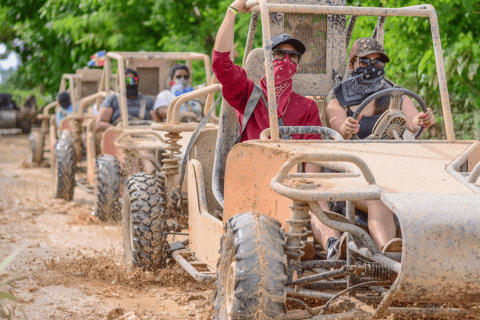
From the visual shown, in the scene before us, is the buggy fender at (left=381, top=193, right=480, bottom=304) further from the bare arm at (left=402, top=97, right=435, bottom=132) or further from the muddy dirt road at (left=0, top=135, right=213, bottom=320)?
the muddy dirt road at (left=0, top=135, right=213, bottom=320)

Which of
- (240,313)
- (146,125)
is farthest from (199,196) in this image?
(146,125)

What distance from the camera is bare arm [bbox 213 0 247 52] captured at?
427cm

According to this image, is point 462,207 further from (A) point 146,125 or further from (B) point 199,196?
(A) point 146,125

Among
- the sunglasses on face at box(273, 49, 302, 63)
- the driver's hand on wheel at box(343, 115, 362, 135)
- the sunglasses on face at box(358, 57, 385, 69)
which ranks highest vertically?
the sunglasses on face at box(273, 49, 302, 63)

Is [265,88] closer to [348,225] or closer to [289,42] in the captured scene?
[289,42]

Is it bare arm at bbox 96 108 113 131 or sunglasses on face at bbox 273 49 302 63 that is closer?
sunglasses on face at bbox 273 49 302 63

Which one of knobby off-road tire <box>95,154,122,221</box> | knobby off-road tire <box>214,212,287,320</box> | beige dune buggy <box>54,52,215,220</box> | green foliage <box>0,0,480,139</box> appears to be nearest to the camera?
knobby off-road tire <box>214,212,287,320</box>

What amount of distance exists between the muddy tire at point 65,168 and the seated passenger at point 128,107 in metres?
0.53

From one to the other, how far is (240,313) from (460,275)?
38.3 inches

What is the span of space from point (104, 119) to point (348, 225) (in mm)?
7167

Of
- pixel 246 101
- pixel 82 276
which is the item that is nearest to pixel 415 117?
pixel 246 101

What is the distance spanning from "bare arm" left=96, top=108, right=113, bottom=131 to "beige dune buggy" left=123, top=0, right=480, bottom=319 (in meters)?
5.27

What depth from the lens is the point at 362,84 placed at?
16.0 ft

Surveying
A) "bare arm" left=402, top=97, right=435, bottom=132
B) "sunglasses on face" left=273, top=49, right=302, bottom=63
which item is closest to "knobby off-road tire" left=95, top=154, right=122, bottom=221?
"sunglasses on face" left=273, top=49, right=302, bottom=63
